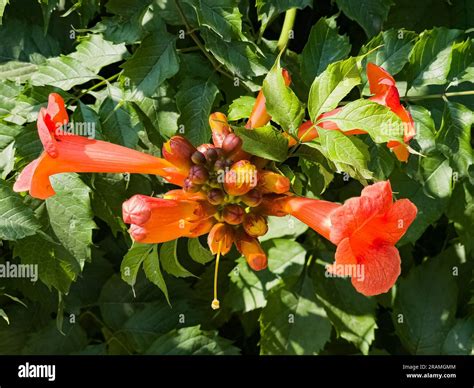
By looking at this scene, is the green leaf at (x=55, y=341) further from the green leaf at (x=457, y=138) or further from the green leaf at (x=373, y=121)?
the green leaf at (x=373, y=121)

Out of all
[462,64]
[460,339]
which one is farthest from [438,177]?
[460,339]

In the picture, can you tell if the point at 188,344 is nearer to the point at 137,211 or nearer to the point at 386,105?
the point at 137,211

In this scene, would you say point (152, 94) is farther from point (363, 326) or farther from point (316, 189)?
point (363, 326)

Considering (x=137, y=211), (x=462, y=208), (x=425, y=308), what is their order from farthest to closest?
(x=425, y=308), (x=462, y=208), (x=137, y=211)

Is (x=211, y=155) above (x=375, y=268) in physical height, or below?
above

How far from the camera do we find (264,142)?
2.02 metres

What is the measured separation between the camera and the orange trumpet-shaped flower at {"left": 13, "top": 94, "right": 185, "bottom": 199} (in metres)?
2.12

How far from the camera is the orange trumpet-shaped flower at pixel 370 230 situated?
181 cm

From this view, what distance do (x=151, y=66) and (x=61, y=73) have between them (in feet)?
1.38

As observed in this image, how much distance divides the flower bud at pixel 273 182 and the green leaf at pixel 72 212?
902 mm

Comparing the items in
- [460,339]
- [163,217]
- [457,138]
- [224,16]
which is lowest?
[460,339]

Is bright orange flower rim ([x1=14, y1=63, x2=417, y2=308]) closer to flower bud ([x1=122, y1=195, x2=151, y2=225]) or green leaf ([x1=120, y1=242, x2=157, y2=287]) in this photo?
flower bud ([x1=122, y1=195, x2=151, y2=225])

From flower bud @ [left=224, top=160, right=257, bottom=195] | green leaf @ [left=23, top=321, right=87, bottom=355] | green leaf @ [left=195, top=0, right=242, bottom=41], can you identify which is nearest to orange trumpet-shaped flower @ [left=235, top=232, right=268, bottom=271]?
flower bud @ [left=224, top=160, right=257, bottom=195]

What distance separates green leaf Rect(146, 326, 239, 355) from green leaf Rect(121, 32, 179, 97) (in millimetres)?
1270
